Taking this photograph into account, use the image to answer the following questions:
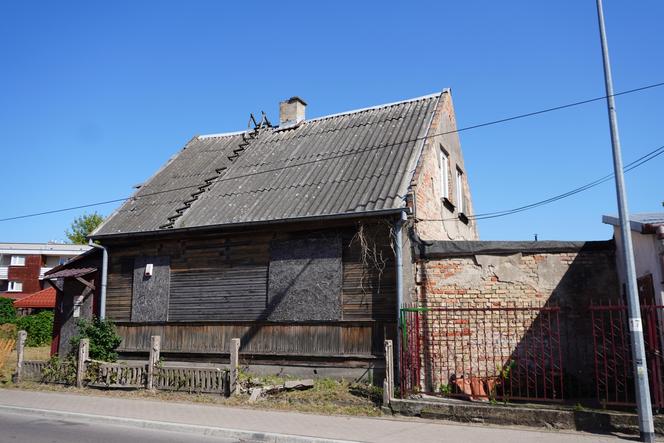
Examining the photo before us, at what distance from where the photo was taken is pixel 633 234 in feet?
34.1

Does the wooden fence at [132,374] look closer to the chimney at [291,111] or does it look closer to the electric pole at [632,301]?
the electric pole at [632,301]

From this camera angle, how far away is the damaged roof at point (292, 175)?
1395cm

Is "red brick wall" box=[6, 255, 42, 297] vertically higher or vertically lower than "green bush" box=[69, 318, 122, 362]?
higher

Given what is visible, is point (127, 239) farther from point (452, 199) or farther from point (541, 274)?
point (541, 274)

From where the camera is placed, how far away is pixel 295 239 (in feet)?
46.2

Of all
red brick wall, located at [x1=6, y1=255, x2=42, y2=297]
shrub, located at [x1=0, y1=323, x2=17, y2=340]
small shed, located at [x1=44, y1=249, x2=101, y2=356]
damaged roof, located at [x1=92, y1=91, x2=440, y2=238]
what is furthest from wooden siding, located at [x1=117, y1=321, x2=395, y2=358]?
red brick wall, located at [x1=6, y1=255, x2=42, y2=297]

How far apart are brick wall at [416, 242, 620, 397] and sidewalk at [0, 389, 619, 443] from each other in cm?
241

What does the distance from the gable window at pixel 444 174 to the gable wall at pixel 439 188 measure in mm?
179

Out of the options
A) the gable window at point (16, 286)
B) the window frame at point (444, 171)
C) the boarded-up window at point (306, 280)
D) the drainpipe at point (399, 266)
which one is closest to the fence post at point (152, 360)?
the boarded-up window at point (306, 280)

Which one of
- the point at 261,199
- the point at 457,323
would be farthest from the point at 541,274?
the point at 261,199

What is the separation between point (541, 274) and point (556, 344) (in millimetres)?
1464

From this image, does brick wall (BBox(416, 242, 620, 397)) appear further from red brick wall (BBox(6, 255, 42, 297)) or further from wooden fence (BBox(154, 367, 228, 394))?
red brick wall (BBox(6, 255, 42, 297))

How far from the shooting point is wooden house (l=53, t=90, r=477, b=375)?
42.4ft

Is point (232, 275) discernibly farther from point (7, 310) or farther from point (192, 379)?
point (7, 310)
